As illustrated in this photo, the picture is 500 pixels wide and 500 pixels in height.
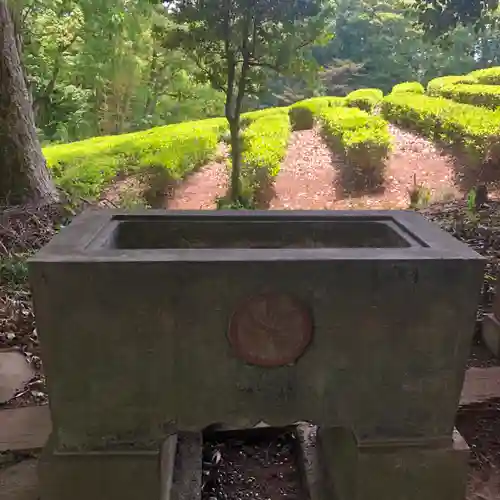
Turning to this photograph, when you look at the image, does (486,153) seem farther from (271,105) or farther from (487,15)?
(271,105)

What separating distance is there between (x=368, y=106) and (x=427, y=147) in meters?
5.28

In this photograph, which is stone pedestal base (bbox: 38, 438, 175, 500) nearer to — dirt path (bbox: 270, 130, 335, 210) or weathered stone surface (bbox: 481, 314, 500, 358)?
weathered stone surface (bbox: 481, 314, 500, 358)

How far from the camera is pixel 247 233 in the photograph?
2.43 m

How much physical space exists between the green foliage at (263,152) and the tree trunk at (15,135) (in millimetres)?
3281

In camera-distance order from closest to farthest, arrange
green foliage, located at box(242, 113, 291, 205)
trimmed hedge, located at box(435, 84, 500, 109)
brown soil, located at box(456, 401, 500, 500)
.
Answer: brown soil, located at box(456, 401, 500, 500)
green foliage, located at box(242, 113, 291, 205)
trimmed hedge, located at box(435, 84, 500, 109)

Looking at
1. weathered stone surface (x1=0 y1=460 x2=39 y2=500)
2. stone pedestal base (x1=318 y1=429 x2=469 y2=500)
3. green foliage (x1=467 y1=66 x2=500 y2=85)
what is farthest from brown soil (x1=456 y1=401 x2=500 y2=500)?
green foliage (x1=467 y1=66 x2=500 y2=85)

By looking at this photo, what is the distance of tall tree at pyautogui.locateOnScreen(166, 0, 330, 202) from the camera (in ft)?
21.7

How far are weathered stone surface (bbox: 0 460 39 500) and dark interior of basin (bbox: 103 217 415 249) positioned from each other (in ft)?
3.35

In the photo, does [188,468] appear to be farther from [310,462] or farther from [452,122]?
[452,122]

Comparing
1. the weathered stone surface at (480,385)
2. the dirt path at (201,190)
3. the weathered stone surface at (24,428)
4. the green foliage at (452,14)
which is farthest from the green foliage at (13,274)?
the dirt path at (201,190)

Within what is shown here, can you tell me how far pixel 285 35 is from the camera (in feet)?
22.3

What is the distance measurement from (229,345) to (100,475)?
2.12 ft

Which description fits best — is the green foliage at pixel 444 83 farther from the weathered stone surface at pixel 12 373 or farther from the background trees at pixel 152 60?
the weathered stone surface at pixel 12 373

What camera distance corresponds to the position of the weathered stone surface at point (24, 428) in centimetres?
248
